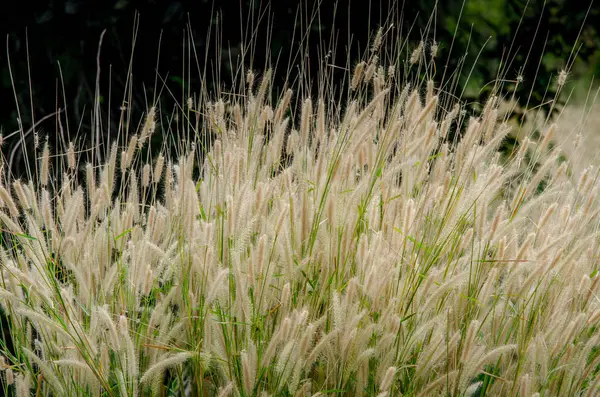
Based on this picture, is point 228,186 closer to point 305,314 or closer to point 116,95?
point 305,314

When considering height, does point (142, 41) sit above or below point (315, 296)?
above

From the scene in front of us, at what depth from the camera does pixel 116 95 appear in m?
3.79

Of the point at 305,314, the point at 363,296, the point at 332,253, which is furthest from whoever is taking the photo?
the point at 332,253

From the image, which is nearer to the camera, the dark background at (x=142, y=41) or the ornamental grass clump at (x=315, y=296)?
the ornamental grass clump at (x=315, y=296)

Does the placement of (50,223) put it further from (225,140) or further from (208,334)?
(225,140)

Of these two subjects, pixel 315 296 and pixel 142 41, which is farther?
pixel 142 41

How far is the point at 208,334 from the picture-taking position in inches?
71.2

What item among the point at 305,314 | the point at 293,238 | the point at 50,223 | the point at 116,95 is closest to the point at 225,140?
the point at 293,238

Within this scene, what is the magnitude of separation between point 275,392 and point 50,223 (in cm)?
67

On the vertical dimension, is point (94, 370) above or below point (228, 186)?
below

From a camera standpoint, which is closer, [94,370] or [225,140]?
[94,370]

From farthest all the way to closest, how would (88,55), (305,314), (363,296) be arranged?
(88,55) → (363,296) → (305,314)

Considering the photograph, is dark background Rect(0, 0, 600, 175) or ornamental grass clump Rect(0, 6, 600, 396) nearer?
ornamental grass clump Rect(0, 6, 600, 396)

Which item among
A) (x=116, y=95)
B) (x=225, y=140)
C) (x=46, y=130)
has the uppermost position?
(x=225, y=140)
